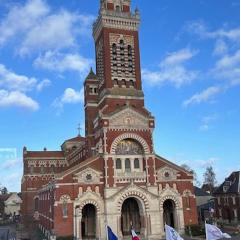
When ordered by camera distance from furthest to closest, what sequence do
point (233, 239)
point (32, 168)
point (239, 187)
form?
point (32, 168), point (239, 187), point (233, 239)

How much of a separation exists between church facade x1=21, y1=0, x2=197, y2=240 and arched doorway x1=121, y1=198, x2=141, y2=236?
14cm

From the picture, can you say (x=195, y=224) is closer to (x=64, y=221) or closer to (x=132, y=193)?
(x=132, y=193)

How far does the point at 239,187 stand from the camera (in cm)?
6619

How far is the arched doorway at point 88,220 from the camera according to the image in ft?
179

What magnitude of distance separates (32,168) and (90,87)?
32.0 m

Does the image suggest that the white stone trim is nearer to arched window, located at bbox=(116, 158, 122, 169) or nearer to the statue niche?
the statue niche

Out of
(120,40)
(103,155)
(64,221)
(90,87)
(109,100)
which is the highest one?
(120,40)

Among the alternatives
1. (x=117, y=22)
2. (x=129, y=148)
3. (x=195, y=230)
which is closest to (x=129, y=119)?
(x=129, y=148)

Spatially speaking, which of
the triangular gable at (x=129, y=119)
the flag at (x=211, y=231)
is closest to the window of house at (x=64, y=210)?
A: the triangular gable at (x=129, y=119)

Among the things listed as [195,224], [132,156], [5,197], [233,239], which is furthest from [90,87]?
[5,197]

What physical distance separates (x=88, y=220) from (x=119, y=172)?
29.3 ft

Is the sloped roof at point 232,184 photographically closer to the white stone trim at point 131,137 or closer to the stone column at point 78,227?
the white stone trim at point 131,137

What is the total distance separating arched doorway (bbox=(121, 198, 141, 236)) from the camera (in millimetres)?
55375

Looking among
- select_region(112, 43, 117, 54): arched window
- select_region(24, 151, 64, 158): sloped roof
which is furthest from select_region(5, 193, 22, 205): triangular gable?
select_region(112, 43, 117, 54): arched window
